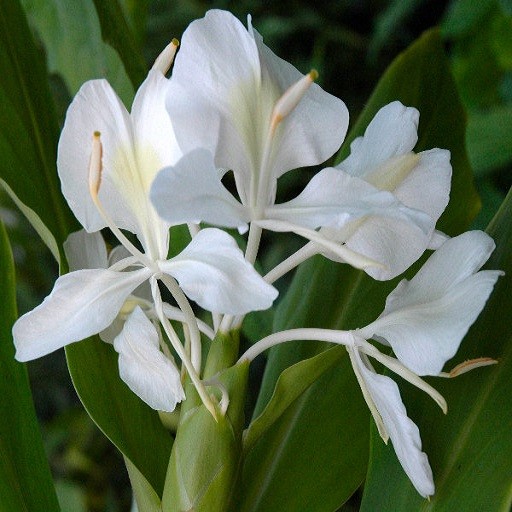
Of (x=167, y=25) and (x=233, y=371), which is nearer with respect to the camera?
(x=233, y=371)

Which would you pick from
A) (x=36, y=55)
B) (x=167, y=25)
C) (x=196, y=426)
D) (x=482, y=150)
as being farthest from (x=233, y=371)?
(x=167, y=25)

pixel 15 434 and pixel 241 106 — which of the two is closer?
pixel 241 106

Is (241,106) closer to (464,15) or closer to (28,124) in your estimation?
(28,124)

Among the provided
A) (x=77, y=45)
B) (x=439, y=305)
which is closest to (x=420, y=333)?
(x=439, y=305)

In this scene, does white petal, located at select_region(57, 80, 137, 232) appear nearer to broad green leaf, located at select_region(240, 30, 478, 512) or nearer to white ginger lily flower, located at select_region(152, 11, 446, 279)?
white ginger lily flower, located at select_region(152, 11, 446, 279)

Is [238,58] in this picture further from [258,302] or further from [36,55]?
[36,55]

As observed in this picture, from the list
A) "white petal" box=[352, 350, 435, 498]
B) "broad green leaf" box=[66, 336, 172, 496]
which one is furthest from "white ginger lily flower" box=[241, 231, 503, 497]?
"broad green leaf" box=[66, 336, 172, 496]

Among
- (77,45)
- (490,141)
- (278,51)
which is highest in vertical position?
(77,45)
